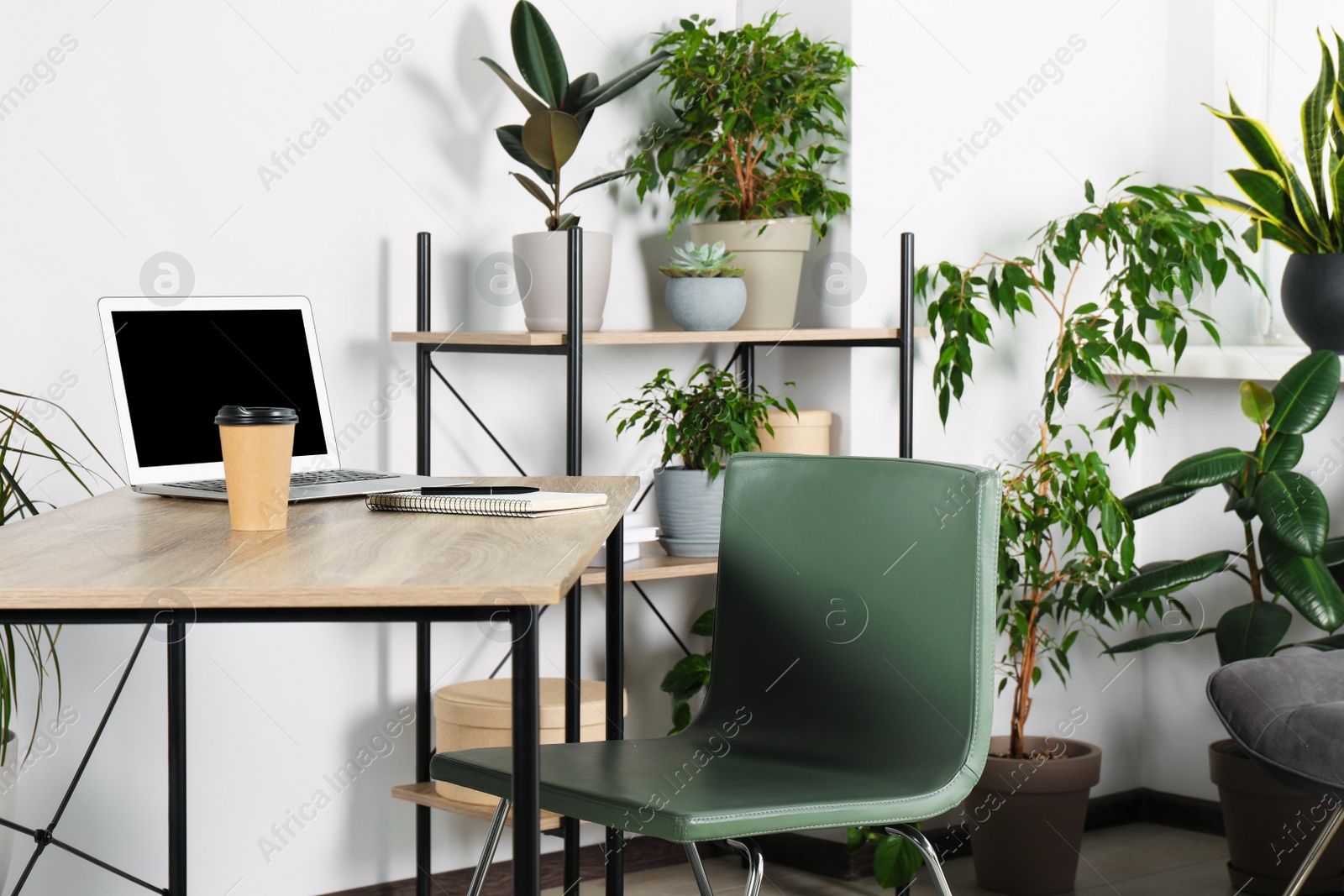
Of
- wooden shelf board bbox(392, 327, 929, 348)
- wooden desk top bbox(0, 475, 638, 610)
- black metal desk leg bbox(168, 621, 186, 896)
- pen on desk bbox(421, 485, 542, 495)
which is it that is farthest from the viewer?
wooden shelf board bbox(392, 327, 929, 348)

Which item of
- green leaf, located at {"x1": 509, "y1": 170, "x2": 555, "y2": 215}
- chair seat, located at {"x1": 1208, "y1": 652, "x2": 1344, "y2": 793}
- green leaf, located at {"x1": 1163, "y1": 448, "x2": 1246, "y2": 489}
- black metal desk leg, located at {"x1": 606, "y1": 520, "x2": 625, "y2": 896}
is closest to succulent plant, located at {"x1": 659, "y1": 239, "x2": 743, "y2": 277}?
green leaf, located at {"x1": 509, "y1": 170, "x2": 555, "y2": 215}

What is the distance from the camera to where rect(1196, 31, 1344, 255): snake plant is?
9.04ft

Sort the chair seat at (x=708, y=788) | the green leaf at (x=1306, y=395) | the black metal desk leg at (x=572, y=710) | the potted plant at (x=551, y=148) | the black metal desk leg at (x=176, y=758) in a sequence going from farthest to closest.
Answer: the green leaf at (x=1306, y=395)
the potted plant at (x=551, y=148)
the black metal desk leg at (x=572, y=710)
the black metal desk leg at (x=176, y=758)
the chair seat at (x=708, y=788)

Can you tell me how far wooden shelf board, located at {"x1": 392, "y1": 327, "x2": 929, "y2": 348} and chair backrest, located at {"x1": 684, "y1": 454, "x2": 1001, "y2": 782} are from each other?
633mm

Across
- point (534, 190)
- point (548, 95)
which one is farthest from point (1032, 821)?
point (548, 95)

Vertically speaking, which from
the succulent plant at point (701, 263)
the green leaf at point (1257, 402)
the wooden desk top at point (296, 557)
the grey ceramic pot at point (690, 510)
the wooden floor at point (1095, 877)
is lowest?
the wooden floor at point (1095, 877)

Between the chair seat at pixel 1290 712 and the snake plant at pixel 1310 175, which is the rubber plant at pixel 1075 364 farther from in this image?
the chair seat at pixel 1290 712

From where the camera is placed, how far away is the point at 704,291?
104 inches

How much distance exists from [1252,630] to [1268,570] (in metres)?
0.14

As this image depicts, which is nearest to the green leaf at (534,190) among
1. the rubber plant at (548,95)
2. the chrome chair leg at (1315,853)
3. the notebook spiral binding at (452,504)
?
the rubber plant at (548,95)

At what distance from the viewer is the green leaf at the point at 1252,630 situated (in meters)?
2.61

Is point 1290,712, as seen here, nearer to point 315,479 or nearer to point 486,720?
point 486,720

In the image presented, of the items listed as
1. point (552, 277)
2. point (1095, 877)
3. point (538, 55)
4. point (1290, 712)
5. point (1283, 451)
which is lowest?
point (1095, 877)

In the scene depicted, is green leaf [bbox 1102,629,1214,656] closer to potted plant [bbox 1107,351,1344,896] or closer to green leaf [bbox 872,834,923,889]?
potted plant [bbox 1107,351,1344,896]
